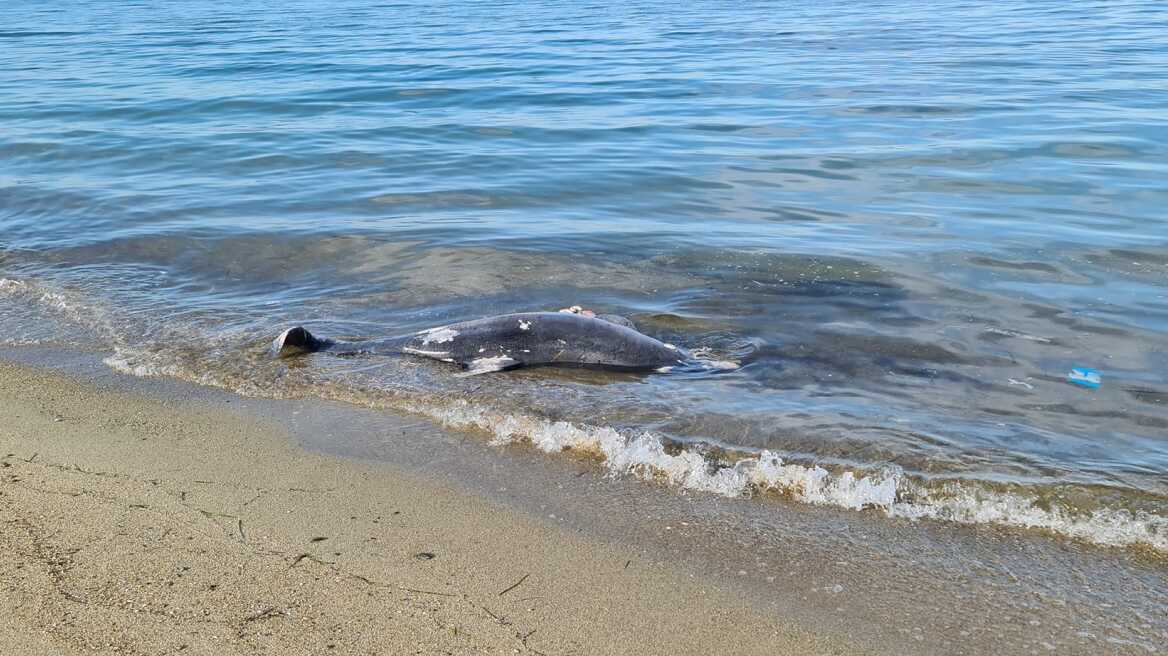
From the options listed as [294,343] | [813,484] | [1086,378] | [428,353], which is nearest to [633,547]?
[813,484]

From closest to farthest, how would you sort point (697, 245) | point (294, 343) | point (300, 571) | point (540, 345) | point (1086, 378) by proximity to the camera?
point (300, 571) → point (1086, 378) → point (540, 345) → point (294, 343) → point (697, 245)

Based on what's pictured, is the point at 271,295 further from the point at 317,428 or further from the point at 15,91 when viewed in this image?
the point at 15,91

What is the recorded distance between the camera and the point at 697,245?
Answer: 362 inches

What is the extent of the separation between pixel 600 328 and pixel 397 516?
7.31 feet

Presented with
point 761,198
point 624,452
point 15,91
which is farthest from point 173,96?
point 624,452

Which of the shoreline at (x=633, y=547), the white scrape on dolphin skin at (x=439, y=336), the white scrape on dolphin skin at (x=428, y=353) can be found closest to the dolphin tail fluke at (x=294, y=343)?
the white scrape on dolphin skin at (x=428, y=353)

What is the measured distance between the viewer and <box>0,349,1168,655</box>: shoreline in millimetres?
3674

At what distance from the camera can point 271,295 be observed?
8.05 meters

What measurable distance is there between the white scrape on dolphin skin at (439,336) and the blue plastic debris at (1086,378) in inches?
140

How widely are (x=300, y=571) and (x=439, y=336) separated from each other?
106 inches

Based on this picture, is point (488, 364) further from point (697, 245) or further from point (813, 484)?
point (697, 245)

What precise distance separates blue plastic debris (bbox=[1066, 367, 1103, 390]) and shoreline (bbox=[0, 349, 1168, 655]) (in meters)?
2.08

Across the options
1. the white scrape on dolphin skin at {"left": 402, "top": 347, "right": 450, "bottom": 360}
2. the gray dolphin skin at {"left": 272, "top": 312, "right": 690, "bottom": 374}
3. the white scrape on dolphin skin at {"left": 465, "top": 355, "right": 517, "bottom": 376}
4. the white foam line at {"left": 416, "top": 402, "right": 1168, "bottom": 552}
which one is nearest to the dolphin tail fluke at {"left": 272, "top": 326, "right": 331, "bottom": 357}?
the gray dolphin skin at {"left": 272, "top": 312, "right": 690, "bottom": 374}

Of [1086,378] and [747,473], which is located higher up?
[747,473]
